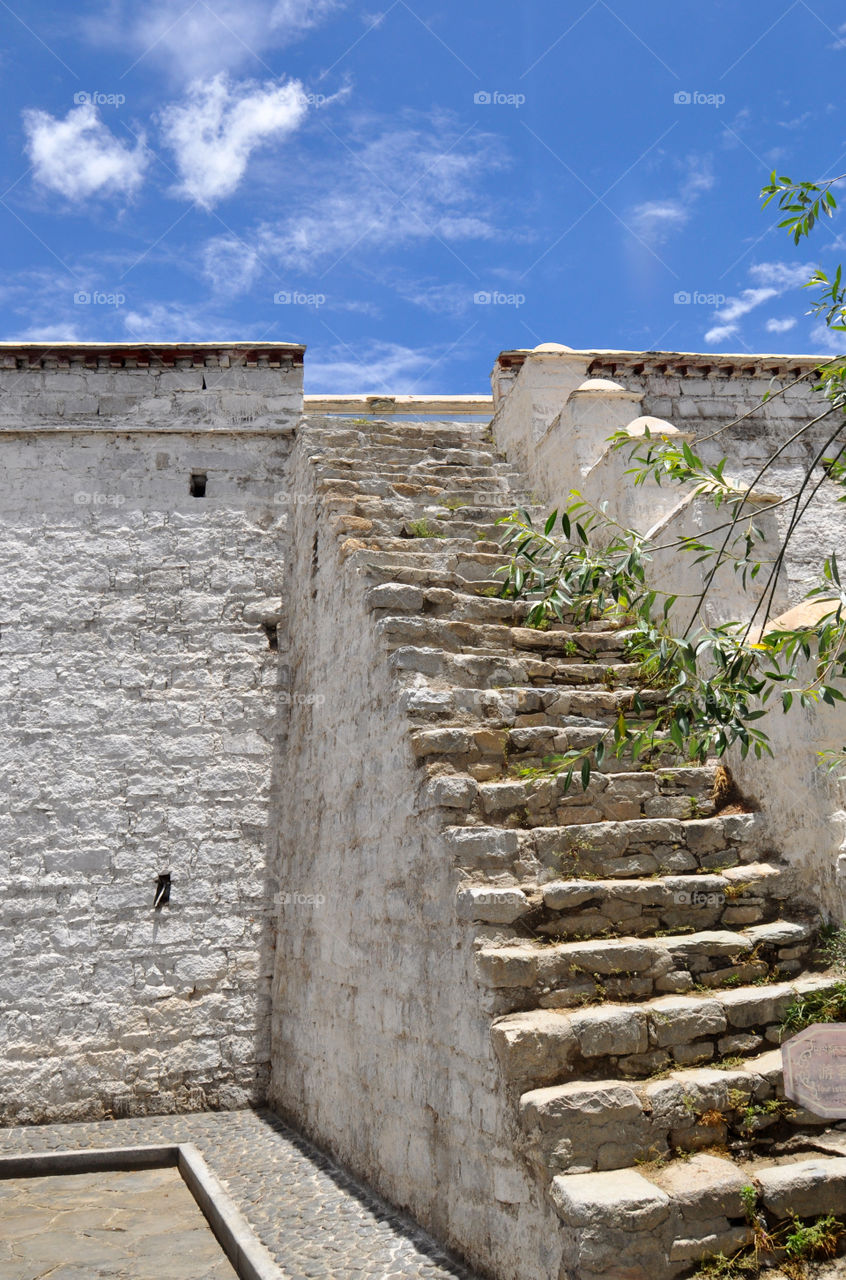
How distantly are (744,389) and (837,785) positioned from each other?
6.18 metres

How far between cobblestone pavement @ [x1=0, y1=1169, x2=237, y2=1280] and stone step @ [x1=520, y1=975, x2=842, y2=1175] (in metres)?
1.93

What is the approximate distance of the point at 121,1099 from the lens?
673 centimetres

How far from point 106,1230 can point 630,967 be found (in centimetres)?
311

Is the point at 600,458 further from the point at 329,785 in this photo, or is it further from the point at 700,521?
the point at 329,785

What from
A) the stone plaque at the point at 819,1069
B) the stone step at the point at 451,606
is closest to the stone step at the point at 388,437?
the stone step at the point at 451,606

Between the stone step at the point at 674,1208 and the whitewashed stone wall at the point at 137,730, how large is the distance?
4495 mm

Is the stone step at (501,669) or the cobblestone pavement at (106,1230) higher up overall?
the stone step at (501,669)

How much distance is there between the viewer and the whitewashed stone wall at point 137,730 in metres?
6.82

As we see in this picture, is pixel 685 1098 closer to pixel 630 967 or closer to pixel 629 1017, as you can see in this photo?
pixel 629 1017

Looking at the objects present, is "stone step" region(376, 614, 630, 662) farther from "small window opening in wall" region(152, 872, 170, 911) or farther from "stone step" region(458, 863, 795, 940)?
"small window opening in wall" region(152, 872, 170, 911)

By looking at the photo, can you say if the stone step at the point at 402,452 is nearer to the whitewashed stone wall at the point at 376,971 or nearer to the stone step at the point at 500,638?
the whitewashed stone wall at the point at 376,971

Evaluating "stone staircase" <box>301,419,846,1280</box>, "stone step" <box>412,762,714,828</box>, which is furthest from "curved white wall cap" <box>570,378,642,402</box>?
"stone step" <box>412,762,714,828</box>

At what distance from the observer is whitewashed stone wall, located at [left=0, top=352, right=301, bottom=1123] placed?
6820 mm

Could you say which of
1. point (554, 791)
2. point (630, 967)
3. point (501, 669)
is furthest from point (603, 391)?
point (630, 967)
